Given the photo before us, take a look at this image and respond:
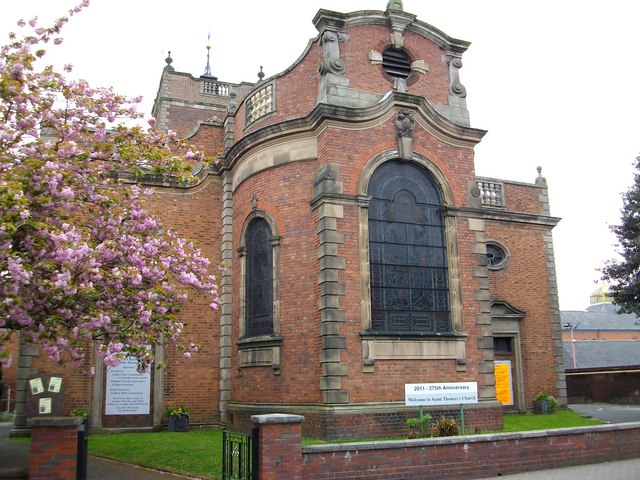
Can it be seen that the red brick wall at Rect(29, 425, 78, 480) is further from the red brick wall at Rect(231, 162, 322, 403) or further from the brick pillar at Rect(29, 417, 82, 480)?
the red brick wall at Rect(231, 162, 322, 403)

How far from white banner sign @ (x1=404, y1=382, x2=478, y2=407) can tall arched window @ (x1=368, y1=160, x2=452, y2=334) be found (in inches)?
65.9

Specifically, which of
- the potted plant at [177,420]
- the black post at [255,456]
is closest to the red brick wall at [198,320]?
the potted plant at [177,420]

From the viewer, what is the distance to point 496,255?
2192 cm

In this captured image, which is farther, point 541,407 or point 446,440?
point 541,407

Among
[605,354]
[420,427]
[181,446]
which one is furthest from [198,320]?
[605,354]

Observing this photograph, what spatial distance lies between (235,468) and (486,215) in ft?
47.5

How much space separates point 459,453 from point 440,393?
3.65 meters

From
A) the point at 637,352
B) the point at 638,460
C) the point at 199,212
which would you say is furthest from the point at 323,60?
the point at 637,352

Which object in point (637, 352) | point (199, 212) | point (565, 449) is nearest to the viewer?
point (565, 449)

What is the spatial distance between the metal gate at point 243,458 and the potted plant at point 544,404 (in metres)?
13.9

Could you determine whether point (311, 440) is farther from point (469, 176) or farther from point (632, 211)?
point (632, 211)

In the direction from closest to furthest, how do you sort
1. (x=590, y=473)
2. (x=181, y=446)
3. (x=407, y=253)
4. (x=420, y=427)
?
(x=590, y=473)
(x=420, y=427)
(x=181, y=446)
(x=407, y=253)

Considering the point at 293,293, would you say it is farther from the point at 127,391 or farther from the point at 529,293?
the point at 529,293

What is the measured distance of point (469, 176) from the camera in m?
16.9
